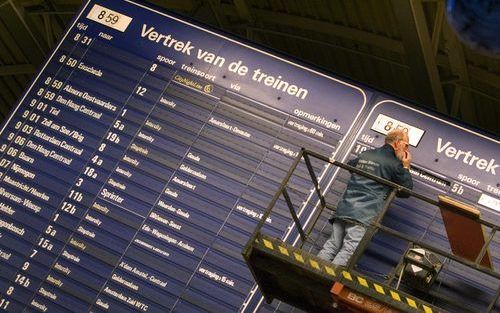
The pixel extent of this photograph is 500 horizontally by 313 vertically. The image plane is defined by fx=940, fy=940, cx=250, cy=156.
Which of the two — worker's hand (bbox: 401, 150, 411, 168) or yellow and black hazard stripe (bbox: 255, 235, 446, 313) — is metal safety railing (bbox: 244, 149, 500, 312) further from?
worker's hand (bbox: 401, 150, 411, 168)

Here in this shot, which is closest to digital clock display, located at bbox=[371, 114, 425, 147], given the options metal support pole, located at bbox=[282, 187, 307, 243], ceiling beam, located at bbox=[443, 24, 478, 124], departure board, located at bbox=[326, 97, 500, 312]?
departure board, located at bbox=[326, 97, 500, 312]

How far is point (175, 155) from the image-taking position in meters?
12.5

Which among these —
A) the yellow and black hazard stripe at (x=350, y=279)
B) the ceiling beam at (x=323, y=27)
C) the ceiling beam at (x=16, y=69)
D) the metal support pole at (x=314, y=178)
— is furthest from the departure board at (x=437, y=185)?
the ceiling beam at (x=16, y=69)

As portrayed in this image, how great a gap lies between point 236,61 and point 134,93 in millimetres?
1483

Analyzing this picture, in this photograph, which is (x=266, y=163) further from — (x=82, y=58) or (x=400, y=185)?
(x=82, y=58)

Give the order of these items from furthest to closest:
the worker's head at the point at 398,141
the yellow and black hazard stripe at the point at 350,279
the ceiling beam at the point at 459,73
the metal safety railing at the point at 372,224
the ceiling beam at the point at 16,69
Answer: the ceiling beam at the point at 16,69 < the ceiling beam at the point at 459,73 < the worker's head at the point at 398,141 < the yellow and black hazard stripe at the point at 350,279 < the metal safety railing at the point at 372,224

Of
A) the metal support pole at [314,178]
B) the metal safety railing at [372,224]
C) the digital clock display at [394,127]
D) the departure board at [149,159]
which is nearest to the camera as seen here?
the metal safety railing at [372,224]

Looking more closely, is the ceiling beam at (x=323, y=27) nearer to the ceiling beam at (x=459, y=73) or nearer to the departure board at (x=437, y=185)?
the ceiling beam at (x=459, y=73)

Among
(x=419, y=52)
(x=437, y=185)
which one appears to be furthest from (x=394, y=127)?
(x=419, y=52)

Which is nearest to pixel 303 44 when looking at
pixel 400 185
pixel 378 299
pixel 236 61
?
pixel 236 61

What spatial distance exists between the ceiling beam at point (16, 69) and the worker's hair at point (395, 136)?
31.2 feet

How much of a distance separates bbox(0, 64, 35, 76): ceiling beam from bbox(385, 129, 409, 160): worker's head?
31.3 ft

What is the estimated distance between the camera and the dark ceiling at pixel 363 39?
13.9 metres

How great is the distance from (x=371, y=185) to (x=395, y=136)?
78cm
